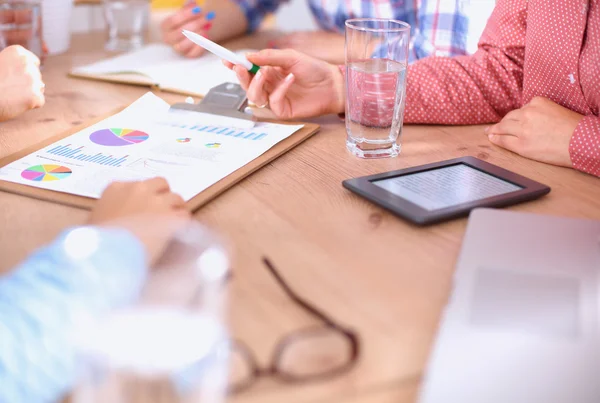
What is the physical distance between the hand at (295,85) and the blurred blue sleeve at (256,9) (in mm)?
691

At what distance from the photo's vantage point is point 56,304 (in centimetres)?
50

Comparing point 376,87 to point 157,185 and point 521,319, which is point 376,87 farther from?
point 521,319

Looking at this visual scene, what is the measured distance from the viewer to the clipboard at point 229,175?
829 millimetres

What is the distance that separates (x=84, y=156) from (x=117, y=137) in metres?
0.08

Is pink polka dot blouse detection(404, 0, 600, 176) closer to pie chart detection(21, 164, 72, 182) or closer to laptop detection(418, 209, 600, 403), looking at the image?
laptop detection(418, 209, 600, 403)

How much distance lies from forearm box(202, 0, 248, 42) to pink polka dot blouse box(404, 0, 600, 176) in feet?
2.24

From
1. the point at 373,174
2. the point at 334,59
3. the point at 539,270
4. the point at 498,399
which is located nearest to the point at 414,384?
the point at 498,399

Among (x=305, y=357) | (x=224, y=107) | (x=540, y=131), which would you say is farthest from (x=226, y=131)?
(x=305, y=357)

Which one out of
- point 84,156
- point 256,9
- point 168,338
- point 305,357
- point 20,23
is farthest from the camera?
→ point 256,9

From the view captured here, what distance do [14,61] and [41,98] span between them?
80mm

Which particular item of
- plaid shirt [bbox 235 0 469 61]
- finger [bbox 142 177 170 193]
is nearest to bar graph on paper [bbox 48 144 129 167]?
finger [bbox 142 177 170 193]

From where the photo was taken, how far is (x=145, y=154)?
0.96 meters

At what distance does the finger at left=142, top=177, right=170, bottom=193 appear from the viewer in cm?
78

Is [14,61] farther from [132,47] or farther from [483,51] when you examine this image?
[483,51]
